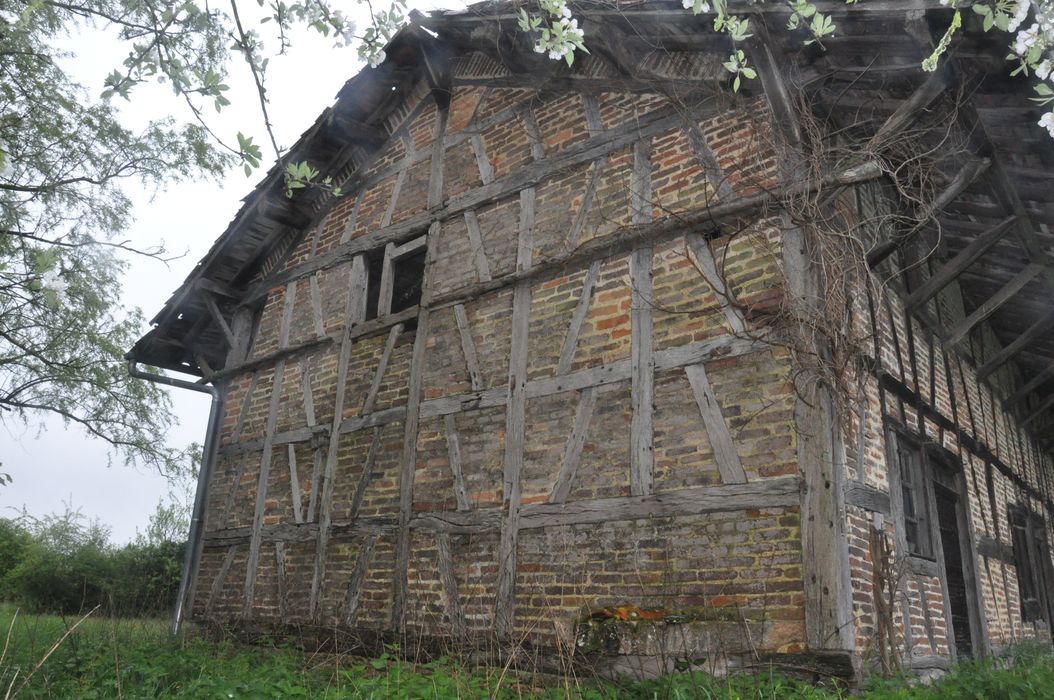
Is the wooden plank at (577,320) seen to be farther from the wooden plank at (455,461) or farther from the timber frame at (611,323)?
the wooden plank at (455,461)

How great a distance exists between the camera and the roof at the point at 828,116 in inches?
218

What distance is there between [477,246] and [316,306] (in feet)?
8.80

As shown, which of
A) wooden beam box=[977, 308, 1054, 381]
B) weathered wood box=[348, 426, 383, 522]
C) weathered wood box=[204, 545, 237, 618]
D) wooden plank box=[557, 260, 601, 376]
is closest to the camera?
wooden plank box=[557, 260, 601, 376]

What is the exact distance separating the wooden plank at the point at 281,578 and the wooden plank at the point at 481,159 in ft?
14.6

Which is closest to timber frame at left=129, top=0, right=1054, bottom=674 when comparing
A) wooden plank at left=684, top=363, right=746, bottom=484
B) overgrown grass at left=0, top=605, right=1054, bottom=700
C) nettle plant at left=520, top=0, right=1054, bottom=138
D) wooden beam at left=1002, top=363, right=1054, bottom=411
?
wooden plank at left=684, top=363, right=746, bottom=484

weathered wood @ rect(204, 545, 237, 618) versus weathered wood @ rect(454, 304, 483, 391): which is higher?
weathered wood @ rect(454, 304, 483, 391)

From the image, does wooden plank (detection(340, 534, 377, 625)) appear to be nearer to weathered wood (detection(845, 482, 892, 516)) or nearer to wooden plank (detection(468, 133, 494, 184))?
wooden plank (detection(468, 133, 494, 184))

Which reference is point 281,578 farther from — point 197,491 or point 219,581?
point 197,491

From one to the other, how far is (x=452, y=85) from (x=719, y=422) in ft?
17.8

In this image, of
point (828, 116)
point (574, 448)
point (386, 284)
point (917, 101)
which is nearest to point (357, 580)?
point (574, 448)

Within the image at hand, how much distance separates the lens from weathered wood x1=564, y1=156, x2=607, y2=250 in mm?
6832

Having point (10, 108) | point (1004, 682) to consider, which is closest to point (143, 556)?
point (10, 108)

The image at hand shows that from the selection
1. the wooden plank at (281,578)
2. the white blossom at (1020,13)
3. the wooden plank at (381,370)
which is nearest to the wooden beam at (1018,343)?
the white blossom at (1020,13)

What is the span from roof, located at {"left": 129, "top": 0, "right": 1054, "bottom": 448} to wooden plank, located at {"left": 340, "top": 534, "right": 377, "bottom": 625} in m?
3.62
